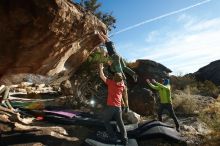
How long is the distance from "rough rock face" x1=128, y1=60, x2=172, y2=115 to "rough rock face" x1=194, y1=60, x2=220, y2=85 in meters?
11.8

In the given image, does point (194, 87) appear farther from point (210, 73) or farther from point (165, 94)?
point (165, 94)

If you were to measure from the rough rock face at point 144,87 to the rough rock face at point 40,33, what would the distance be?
10190 millimetres

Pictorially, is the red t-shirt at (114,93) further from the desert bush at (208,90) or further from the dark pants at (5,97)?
the desert bush at (208,90)

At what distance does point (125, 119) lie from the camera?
548 inches

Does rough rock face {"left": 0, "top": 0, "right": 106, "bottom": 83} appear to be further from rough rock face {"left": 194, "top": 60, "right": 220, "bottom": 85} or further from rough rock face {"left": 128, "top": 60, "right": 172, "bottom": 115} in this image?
rough rock face {"left": 194, "top": 60, "right": 220, "bottom": 85}

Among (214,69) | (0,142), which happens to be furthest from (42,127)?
(214,69)

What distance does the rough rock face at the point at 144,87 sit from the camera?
19031 millimetres

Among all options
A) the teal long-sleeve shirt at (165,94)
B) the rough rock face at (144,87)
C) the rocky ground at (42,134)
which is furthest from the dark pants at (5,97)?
the rough rock face at (144,87)

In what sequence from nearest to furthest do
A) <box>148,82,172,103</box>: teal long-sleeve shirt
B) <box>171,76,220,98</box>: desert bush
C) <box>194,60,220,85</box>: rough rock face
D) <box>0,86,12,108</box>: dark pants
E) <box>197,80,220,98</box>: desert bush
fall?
<box>0,86,12,108</box>: dark pants, <box>148,82,172,103</box>: teal long-sleeve shirt, <box>197,80,220,98</box>: desert bush, <box>171,76,220,98</box>: desert bush, <box>194,60,220,85</box>: rough rock face

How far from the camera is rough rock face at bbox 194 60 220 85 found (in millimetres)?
35494

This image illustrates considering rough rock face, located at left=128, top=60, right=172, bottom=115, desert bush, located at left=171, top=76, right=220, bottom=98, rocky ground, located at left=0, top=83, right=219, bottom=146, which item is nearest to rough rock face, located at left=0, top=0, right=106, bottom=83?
rocky ground, located at left=0, top=83, right=219, bottom=146

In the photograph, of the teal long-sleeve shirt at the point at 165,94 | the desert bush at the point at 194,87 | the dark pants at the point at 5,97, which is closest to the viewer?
the dark pants at the point at 5,97

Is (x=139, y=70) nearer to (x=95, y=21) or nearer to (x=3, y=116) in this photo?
(x=3, y=116)

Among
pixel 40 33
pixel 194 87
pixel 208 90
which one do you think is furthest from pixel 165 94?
pixel 208 90
